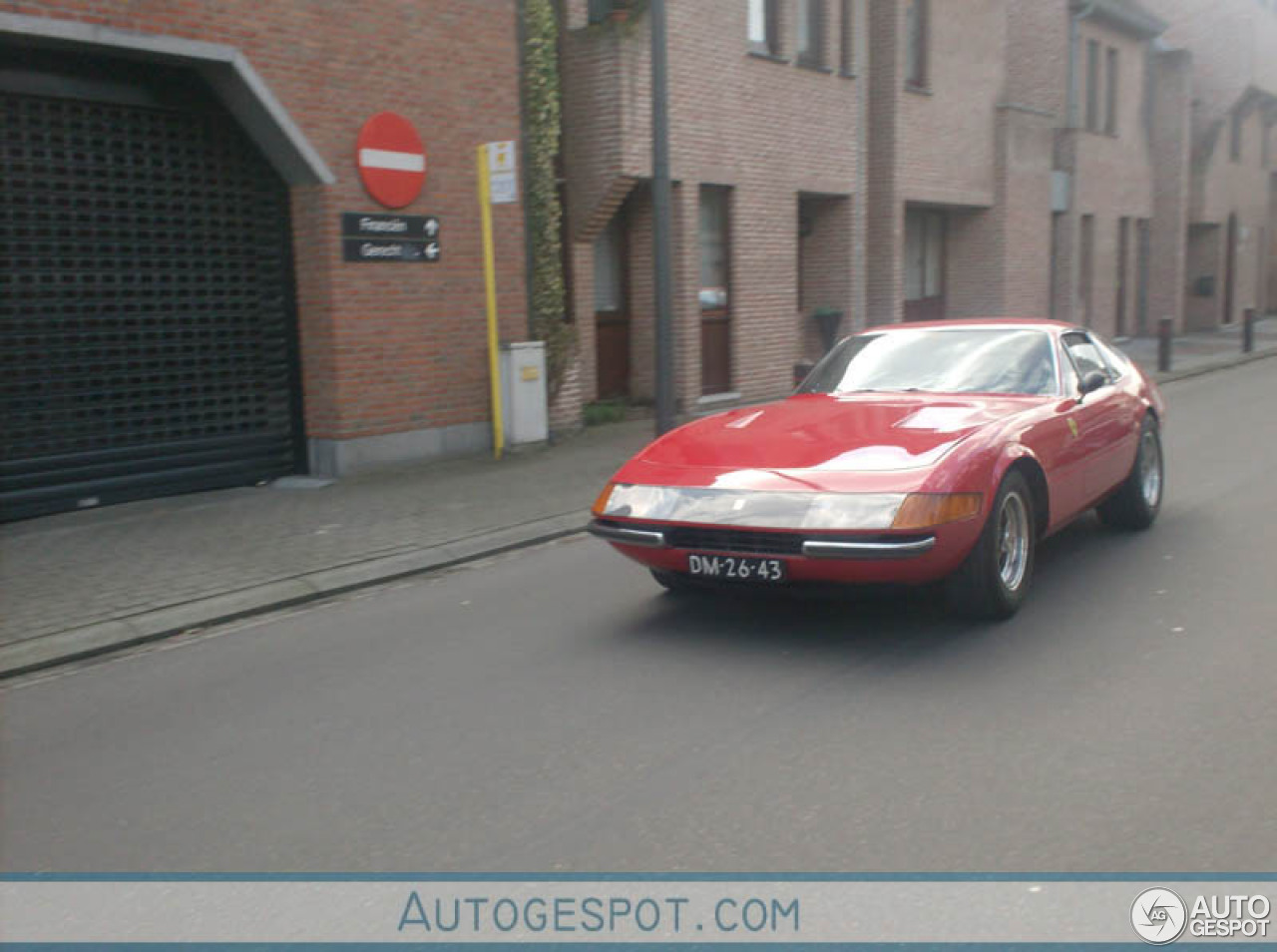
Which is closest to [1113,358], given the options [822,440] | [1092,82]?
[822,440]

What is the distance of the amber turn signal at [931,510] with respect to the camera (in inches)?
204

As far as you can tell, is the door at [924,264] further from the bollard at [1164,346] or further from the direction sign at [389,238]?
the direction sign at [389,238]

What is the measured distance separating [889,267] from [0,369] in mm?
13707

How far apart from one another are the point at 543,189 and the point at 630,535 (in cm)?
794

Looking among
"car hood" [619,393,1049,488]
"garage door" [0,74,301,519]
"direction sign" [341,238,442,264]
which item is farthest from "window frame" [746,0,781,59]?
"car hood" [619,393,1049,488]

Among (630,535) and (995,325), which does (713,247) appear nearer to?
(995,325)

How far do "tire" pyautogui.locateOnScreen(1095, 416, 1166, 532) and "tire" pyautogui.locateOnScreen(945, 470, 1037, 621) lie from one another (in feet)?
6.37

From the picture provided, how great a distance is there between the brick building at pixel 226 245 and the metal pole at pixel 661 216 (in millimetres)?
2179

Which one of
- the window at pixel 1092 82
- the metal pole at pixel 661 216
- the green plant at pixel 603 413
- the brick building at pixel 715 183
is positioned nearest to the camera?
the metal pole at pixel 661 216

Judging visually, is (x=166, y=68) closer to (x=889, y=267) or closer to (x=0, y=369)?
(x=0, y=369)

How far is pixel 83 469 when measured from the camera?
31.7 ft

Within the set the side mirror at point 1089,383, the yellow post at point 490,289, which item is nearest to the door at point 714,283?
the yellow post at point 490,289

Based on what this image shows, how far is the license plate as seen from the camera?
17.6 ft

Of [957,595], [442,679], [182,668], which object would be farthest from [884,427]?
[182,668]
